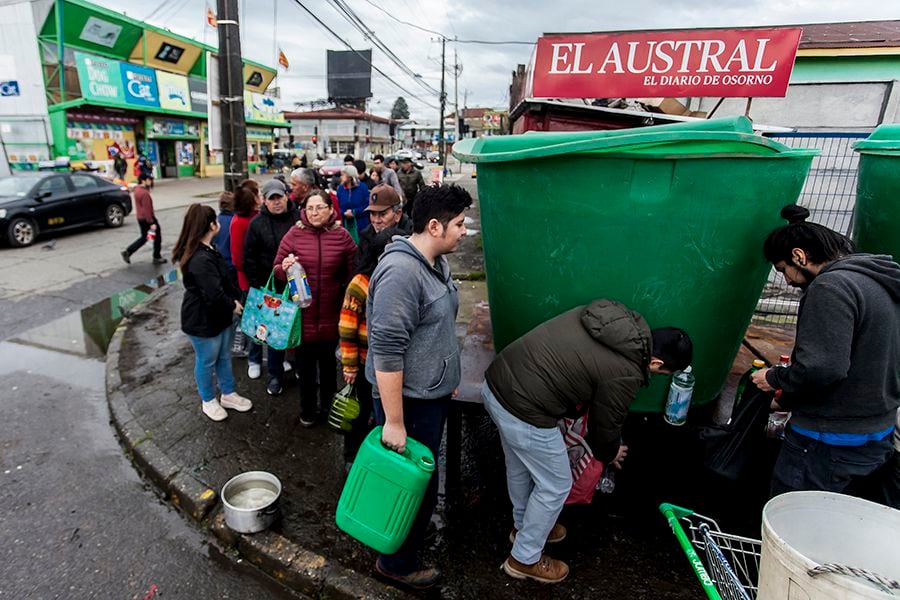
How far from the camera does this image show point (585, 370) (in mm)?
1931

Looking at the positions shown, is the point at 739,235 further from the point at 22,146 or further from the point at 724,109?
the point at 22,146

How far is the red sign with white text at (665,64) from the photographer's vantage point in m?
3.04

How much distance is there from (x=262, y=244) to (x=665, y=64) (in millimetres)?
2926

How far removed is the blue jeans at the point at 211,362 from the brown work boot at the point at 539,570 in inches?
92.1

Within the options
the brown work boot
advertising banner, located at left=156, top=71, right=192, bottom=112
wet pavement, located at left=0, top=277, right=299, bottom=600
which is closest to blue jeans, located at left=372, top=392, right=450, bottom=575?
the brown work boot

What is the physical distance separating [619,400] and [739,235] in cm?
91

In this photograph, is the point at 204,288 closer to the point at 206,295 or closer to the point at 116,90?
the point at 206,295

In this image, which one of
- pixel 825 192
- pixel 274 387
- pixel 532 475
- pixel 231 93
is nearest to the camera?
pixel 532 475

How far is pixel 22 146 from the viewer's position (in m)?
18.3

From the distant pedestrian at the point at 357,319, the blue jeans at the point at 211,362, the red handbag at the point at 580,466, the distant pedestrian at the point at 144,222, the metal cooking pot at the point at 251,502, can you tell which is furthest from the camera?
the distant pedestrian at the point at 144,222

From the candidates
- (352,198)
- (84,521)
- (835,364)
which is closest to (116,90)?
(352,198)

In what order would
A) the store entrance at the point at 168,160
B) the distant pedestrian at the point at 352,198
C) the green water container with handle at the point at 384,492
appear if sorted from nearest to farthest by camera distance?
the green water container with handle at the point at 384,492 < the distant pedestrian at the point at 352,198 < the store entrance at the point at 168,160

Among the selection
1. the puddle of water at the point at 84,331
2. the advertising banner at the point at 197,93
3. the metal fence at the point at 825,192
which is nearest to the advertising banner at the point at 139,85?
the advertising banner at the point at 197,93

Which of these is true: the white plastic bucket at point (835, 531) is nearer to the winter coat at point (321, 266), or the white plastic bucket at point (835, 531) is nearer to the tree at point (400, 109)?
the winter coat at point (321, 266)
